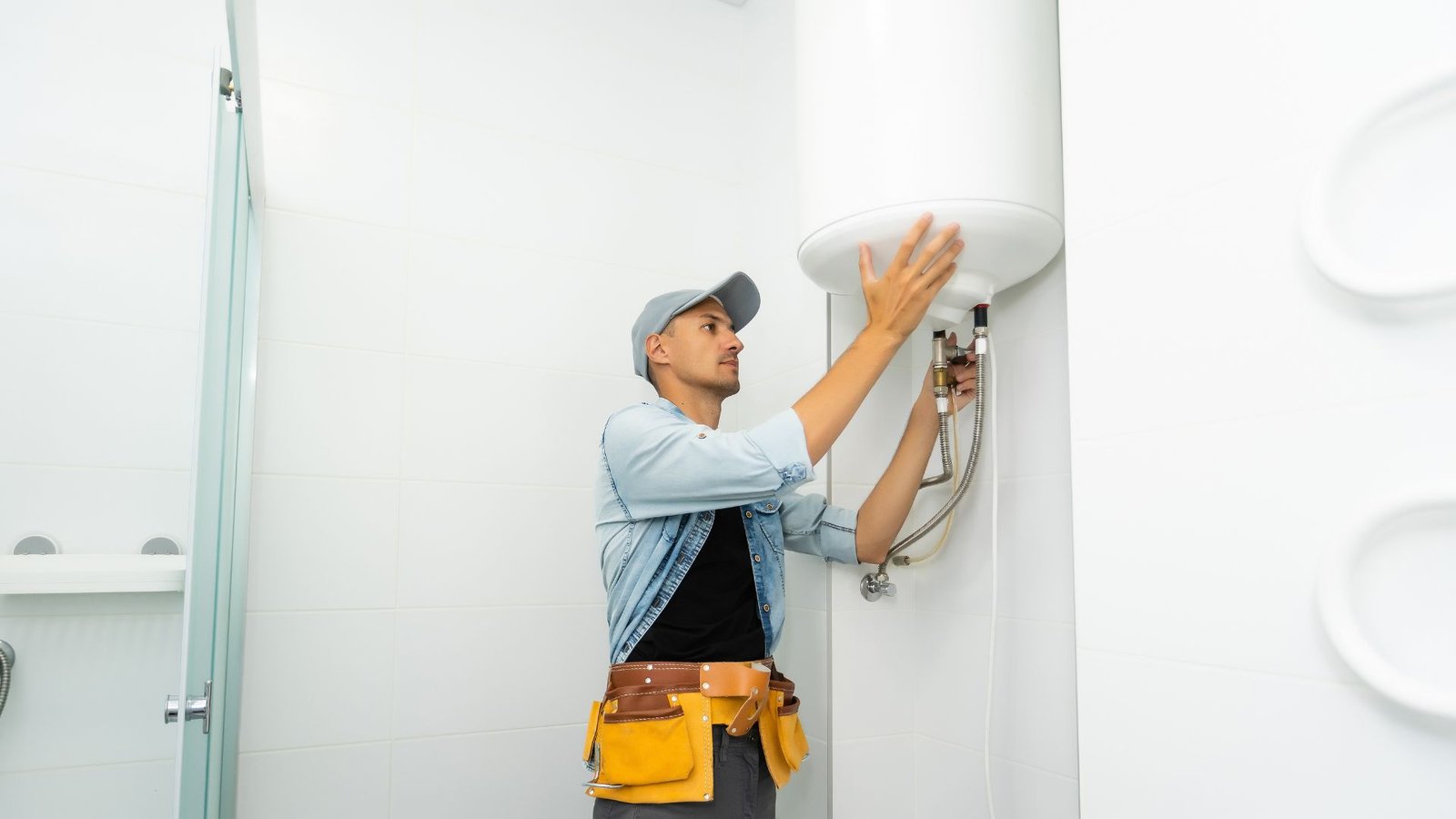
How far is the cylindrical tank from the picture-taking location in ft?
4.11

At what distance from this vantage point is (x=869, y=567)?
5.50 ft

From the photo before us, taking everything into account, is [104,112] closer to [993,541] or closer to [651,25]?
[993,541]

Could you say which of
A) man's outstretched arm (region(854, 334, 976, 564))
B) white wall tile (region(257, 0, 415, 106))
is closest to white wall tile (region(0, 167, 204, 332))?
white wall tile (region(257, 0, 415, 106))

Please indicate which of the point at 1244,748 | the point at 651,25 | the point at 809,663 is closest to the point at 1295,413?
the point at 1244,748

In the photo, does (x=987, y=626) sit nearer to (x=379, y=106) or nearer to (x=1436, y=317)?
(x=1436, y=317)

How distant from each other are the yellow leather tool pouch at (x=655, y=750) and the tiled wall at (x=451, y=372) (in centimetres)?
39

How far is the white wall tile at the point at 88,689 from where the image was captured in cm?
79

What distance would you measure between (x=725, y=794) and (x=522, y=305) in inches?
43.4

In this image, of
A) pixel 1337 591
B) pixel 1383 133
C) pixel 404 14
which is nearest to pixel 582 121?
pixel 404 14

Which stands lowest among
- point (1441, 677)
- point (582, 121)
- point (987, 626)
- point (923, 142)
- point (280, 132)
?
point (987, 626)

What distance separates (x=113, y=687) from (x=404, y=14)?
150cm

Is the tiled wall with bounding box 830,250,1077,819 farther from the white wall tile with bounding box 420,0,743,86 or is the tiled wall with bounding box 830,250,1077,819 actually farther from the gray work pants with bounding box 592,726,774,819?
the white wall tile with bounding box 420,0,743,86

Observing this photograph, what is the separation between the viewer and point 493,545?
1883 millimetres

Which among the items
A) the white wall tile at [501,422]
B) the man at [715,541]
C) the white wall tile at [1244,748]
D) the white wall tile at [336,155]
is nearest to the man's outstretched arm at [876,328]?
the man at [715,541]
